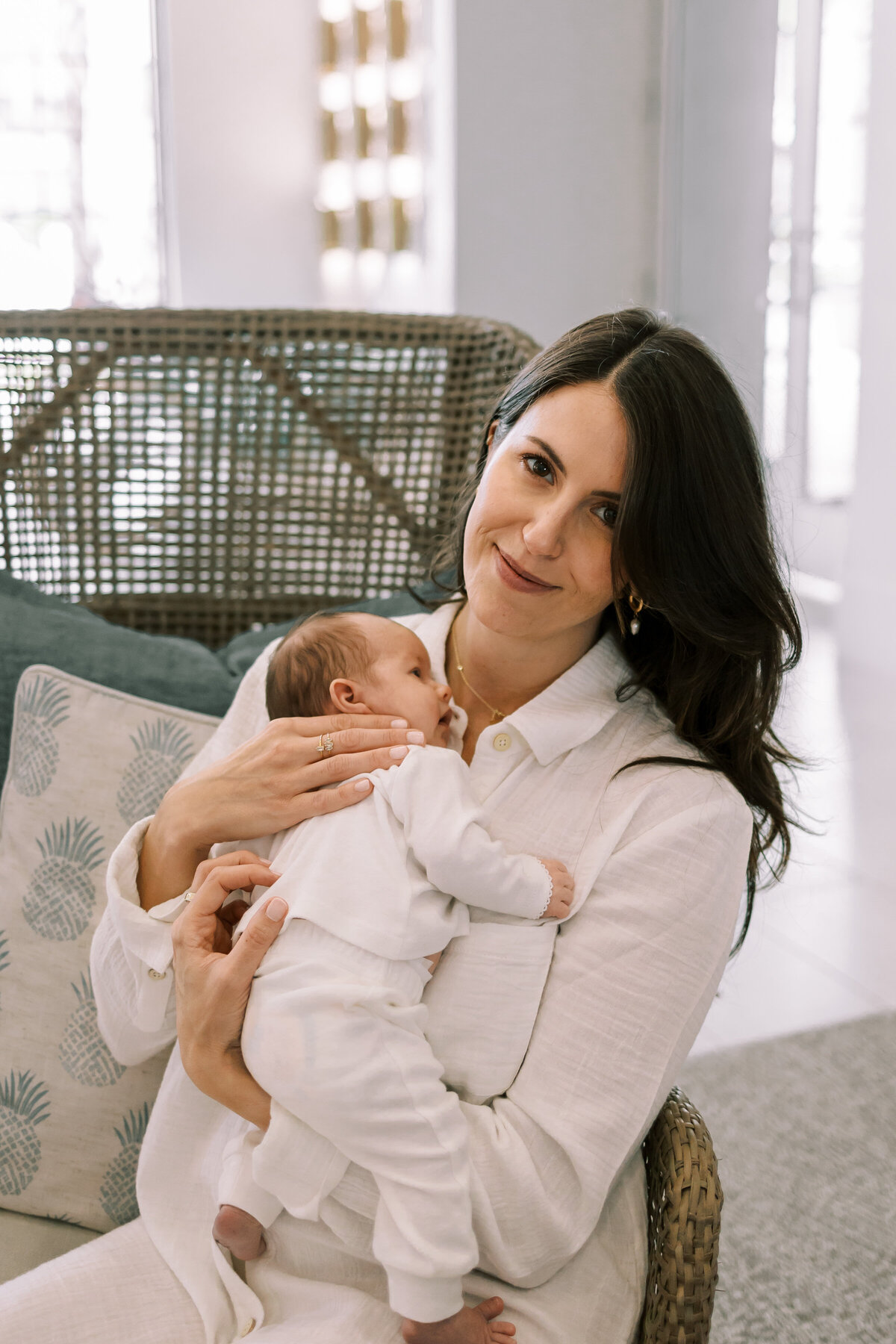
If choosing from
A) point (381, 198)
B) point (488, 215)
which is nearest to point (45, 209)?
point (381, 198)

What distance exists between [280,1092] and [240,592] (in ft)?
3.28

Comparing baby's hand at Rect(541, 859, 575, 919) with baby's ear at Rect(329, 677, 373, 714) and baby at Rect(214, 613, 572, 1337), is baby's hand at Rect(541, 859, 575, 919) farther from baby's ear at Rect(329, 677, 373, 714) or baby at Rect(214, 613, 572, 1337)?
baby's ear at Rect(329, 677, 373, 714)

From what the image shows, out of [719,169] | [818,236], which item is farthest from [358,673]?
[719,169]

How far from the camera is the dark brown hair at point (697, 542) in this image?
3.59ft

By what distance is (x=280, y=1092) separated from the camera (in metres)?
0.96

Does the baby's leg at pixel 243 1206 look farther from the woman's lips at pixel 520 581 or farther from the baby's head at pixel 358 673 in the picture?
the woman's lips at pixel 520 581

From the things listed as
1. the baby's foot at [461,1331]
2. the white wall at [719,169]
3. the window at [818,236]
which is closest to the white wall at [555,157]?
the white wall at [719,169]

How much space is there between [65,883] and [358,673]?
0.45 meters

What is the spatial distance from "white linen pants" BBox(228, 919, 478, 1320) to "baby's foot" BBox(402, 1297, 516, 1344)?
17 mm

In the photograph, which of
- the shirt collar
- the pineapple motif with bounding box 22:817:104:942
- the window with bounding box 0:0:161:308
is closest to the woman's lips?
the shirt collar

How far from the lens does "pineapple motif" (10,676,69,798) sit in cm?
138

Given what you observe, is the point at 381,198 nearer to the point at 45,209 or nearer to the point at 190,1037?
the point at 45,209

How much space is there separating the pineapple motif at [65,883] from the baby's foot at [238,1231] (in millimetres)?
410

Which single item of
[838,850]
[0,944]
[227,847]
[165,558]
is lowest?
[838,850]
